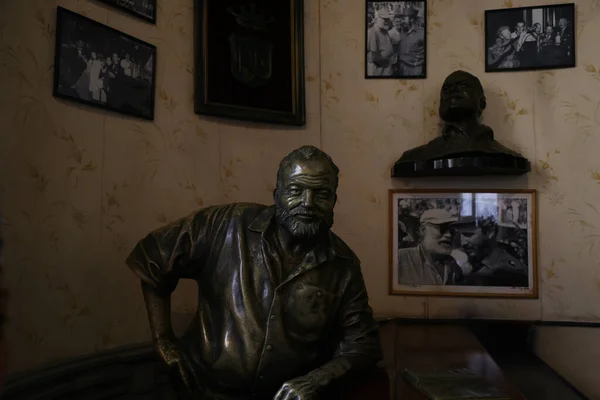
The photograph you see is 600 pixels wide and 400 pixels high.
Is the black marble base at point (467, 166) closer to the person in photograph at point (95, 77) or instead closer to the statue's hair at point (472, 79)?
the statue's hair at point (472, 79)

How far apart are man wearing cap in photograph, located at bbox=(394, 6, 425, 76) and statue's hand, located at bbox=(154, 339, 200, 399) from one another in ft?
5.83

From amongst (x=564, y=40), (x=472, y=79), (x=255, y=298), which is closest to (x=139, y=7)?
(x=255, y=298)

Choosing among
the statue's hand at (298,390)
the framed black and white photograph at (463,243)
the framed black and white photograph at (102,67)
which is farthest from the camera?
the framed black and white photograph at (463,243)

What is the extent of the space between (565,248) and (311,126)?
127cm

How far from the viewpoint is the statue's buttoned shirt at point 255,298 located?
131 centimetres

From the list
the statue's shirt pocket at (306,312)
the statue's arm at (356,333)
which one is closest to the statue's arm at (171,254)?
the statue's shirt pocket at (306,312)

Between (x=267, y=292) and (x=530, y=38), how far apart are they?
1921mm

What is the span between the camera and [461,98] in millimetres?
2332

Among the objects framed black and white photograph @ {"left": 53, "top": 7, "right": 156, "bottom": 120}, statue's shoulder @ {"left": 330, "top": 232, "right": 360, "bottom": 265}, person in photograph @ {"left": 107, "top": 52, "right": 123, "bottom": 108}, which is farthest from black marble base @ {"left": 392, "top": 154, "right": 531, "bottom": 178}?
person in photograph @ {"left": 107, "top": 52, "right": 123, "bottom": 108}

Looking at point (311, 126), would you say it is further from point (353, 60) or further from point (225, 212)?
point (225, 212)

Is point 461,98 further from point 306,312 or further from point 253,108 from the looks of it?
point 306,312

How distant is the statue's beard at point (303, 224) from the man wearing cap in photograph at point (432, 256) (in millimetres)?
1268

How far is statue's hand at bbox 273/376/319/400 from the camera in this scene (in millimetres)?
1176

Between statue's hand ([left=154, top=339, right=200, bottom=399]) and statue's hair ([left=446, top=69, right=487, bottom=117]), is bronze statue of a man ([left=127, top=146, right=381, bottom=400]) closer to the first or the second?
statue's hand ([left=154, top=339, right=200, bottom=399])
